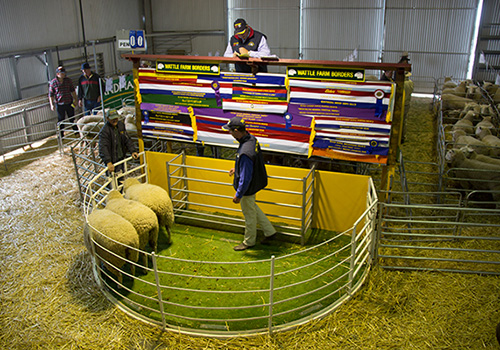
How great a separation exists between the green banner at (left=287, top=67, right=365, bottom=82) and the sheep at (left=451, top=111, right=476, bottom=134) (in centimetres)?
568

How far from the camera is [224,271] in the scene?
19.4ft

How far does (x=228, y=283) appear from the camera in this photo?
18.4 ft

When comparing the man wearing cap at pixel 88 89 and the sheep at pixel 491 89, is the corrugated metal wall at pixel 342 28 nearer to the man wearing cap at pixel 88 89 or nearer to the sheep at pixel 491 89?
the sheep at pixel 491 89

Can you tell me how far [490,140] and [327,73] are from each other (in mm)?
5385

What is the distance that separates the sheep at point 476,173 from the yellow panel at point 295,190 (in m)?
2.52

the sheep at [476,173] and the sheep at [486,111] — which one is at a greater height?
the sheep at [486,111]

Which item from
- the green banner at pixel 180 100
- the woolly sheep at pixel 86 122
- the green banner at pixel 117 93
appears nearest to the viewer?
the green banner at pixel 180 100

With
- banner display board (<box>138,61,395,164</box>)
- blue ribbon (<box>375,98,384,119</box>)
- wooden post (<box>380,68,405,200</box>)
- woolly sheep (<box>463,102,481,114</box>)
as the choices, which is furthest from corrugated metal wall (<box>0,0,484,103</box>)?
wooden post (<box>380,68,405,200</box>)

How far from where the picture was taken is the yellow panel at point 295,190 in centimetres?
668

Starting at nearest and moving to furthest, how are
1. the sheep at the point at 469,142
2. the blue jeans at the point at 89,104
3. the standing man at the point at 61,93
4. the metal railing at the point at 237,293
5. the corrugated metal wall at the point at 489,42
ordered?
the metal railing at the point at 237,293 < the sheep at the point at 469,142 < the standing man at the point at 61,93 < the blue jeans at the point at 89,104 < the corrugated metal wall at the point at 489,42

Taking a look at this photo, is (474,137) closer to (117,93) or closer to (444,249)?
(444,249)

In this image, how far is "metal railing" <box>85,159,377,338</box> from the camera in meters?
4.64

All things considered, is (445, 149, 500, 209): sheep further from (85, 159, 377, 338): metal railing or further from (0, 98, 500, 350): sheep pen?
(85, 159, 377, 338): metal railing

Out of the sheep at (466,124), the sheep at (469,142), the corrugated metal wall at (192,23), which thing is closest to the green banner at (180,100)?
the sheep at (469,142)
